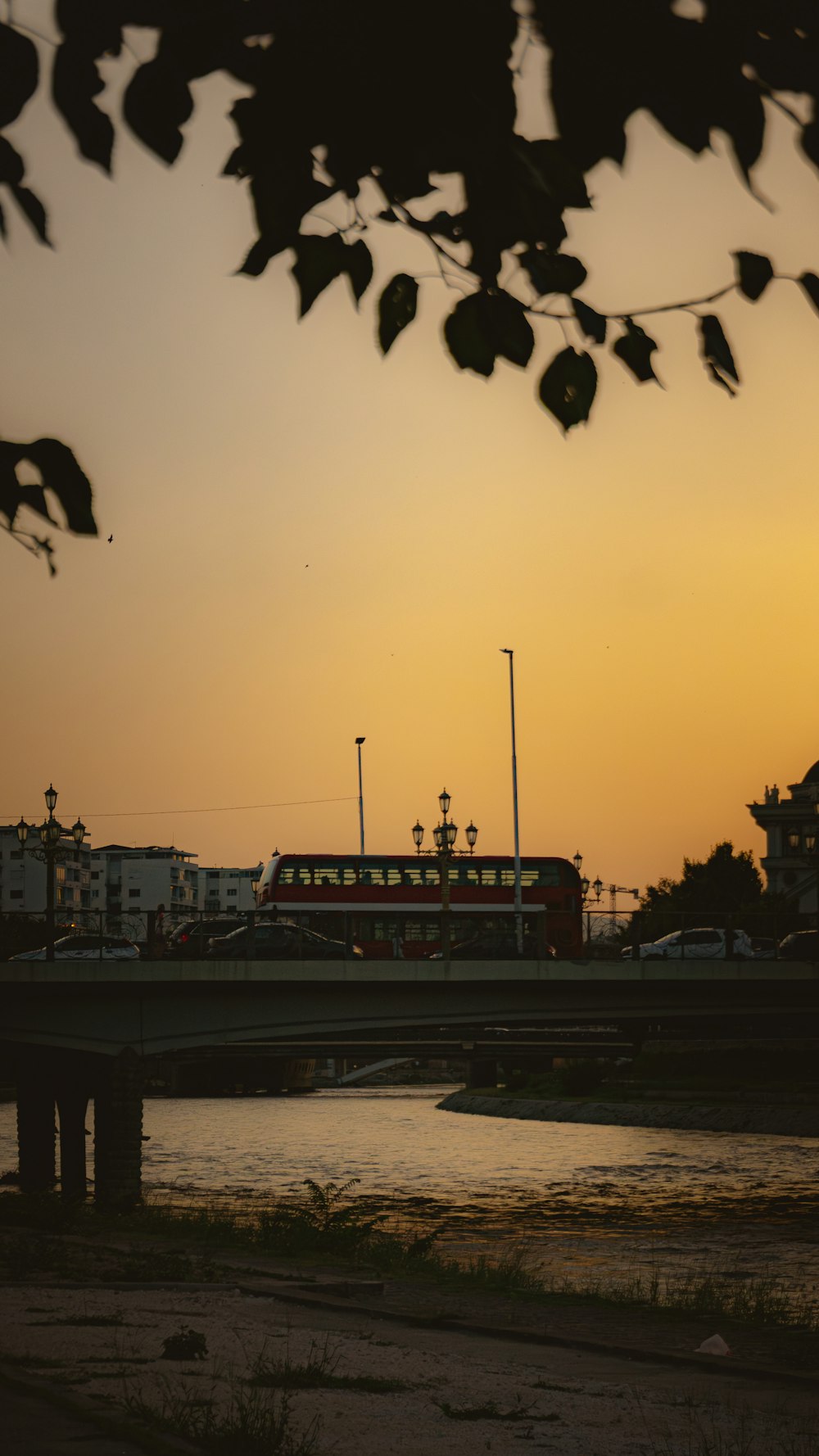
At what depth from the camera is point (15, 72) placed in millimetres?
3195

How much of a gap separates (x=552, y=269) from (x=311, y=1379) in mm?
8055

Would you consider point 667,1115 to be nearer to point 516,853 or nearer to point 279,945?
point 516,853

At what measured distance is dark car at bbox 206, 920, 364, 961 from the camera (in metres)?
34.8

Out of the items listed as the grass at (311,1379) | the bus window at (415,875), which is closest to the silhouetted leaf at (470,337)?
the grass at (311,1379)

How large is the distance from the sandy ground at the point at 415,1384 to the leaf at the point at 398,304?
517 centimetres

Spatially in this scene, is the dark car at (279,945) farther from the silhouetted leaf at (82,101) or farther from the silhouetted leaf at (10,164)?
the silhouetted leaf at (82,101)

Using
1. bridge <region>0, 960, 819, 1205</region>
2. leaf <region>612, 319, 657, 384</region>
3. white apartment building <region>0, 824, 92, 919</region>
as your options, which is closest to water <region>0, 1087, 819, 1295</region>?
bridge <region>0, 960, 819, 1205</region>

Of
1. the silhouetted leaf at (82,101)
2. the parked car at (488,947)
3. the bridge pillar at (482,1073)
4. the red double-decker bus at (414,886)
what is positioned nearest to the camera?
the silhouetted leaf at (82,101)

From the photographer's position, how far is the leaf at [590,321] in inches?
151

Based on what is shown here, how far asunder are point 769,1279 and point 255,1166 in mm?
23885

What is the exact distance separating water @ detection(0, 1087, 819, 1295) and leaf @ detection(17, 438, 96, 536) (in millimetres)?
20199

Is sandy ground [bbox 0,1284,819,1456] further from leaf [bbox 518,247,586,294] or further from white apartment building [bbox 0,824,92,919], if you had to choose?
→ white apartment building [bbox 0,824,92,919]

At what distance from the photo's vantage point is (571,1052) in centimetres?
7756

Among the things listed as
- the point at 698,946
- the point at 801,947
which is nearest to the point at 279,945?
the point at 698,946
